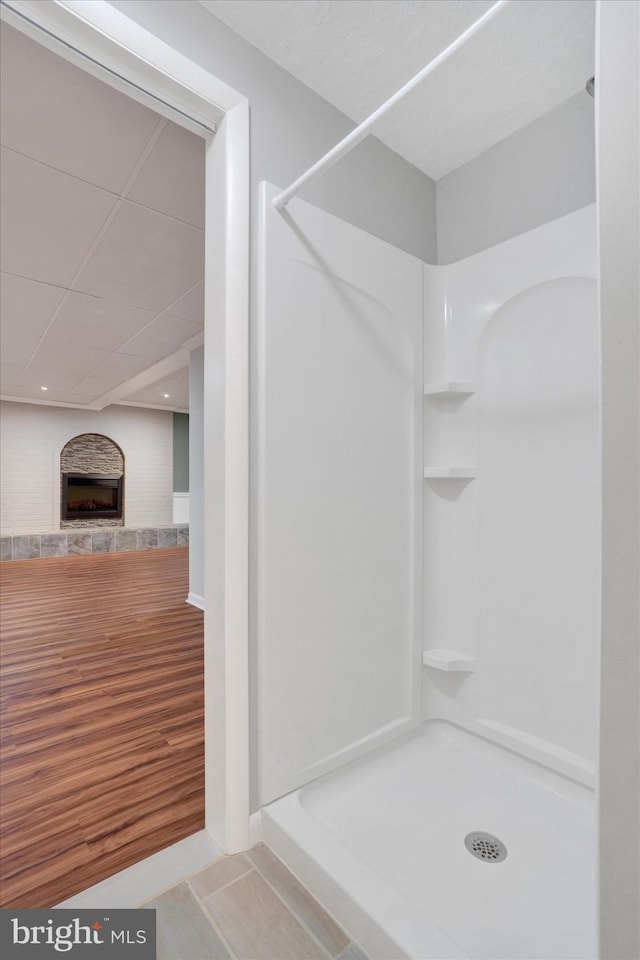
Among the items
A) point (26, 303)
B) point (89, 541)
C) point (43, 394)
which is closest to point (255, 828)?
point (26, 303)

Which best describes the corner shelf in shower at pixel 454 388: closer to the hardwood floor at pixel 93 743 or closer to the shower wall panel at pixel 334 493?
the shower wall panel at pixel 334 493

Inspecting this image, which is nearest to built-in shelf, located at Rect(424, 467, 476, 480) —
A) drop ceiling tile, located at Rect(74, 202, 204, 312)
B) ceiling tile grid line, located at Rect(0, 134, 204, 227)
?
ceiling tile grid line, located at Rect(0, 134, 204, 227)

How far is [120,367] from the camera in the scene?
495 centimetres

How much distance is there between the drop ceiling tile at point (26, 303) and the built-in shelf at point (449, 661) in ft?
10.3

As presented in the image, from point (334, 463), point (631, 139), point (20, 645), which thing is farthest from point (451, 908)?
point (20, 645)

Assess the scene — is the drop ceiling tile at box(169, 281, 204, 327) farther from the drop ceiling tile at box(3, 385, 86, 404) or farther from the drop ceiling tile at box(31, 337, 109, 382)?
the drop ceiling tile at box(3, 385, 86, 404)

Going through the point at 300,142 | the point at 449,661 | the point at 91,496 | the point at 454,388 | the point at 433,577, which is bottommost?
the point at 449,661

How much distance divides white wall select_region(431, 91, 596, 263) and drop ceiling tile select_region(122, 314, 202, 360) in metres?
2.33

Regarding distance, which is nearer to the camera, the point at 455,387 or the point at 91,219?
the point at 455,387

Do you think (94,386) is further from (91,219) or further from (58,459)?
(91,219)

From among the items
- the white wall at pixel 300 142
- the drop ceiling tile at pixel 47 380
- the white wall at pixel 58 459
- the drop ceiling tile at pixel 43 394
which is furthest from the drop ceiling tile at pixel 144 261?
the white wall at pixel 58 459

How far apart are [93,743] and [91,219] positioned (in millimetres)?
2395

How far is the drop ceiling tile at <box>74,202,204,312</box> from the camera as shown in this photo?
2.25 meters

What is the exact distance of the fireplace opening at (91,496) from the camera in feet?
24.7
